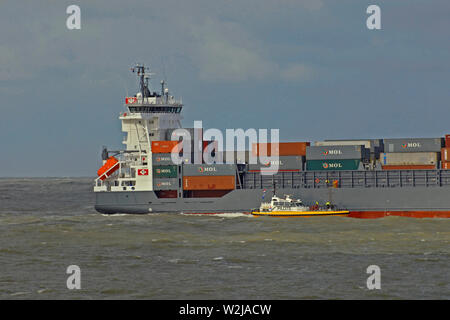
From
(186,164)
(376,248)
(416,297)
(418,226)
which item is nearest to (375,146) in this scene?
(418,226)

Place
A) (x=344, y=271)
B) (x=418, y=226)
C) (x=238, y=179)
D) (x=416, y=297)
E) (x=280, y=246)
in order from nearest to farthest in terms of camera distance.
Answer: (x=416, y=297), (x=344, y=271), (x=280, y=246), (x=418, y=226), (x=238, y=179)

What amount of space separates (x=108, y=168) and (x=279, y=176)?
48.9 ft

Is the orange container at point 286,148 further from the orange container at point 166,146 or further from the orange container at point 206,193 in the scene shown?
the orange container at point 166,146

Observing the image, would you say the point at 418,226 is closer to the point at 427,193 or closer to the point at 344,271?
the point at 427,193

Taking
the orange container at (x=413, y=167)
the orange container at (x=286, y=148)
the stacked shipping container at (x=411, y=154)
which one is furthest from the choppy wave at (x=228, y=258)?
the orange container at (x=286, y=148)

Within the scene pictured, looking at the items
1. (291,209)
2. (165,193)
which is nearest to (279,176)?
(291,209)

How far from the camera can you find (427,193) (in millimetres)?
47688

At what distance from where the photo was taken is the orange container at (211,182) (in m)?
51.6

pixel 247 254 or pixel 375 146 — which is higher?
pixel 375 146

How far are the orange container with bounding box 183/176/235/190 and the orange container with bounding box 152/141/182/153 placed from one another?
2734mm

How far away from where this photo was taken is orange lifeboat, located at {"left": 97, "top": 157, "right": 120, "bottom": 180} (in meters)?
55.2

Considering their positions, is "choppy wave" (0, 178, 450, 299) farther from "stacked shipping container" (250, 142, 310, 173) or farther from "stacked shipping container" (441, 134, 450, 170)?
"stacked shipping container" (250, 142, 310, 173)
